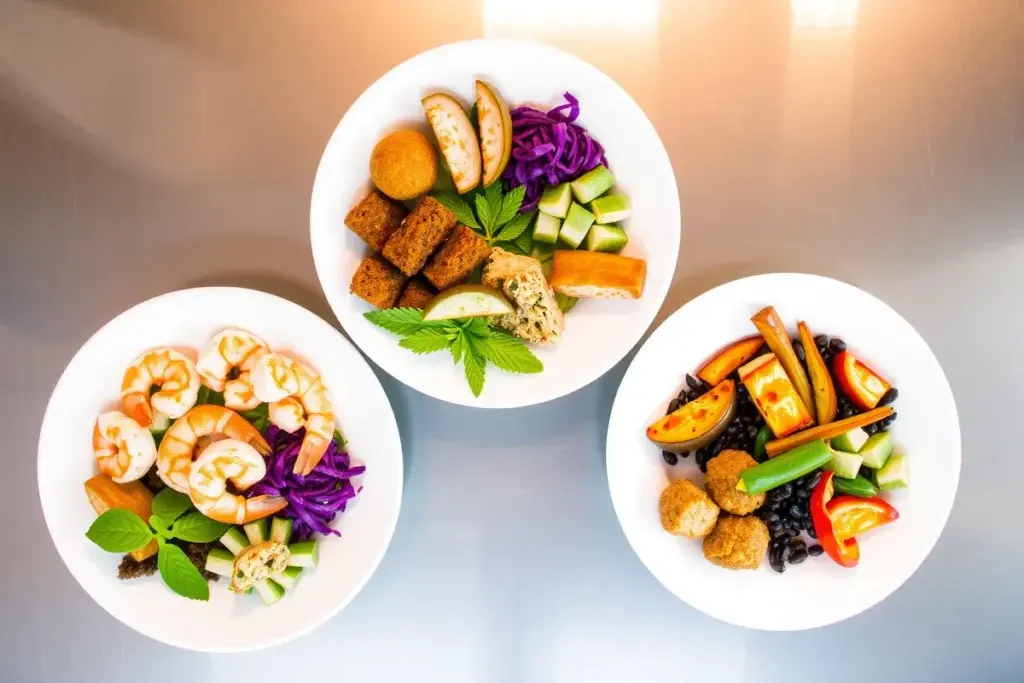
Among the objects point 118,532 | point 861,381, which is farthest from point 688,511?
point 118,532

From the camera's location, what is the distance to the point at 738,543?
167 centimetres

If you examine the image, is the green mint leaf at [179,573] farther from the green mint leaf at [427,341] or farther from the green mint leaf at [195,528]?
the green mint leaf at [427,341]

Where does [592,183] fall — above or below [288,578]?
above

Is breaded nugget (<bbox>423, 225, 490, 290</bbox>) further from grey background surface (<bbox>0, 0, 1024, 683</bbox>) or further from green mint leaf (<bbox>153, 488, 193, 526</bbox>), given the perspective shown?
green mint leaf (<bbox>153, 488, 193, 526</bbox>)

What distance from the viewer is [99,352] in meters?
1.73

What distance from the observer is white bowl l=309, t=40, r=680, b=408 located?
1.63 meters

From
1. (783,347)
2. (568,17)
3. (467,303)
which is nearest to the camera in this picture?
(467,303)

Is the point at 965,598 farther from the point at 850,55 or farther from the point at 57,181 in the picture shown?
the point at 57,181

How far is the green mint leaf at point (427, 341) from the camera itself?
5.36 feet

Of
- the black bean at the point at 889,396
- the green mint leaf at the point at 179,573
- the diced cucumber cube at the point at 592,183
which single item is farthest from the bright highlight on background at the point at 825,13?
the green mint leaf at the point at 179,573

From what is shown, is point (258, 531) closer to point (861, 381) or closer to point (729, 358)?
point (729, 358)

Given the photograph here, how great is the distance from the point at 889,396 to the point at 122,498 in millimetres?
1902

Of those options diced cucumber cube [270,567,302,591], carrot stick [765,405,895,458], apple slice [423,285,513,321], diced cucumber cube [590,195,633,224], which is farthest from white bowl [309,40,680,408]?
diced cucumber cube [270,567,302,591]

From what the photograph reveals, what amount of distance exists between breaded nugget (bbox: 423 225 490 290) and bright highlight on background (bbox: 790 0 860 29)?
110 centimetres
